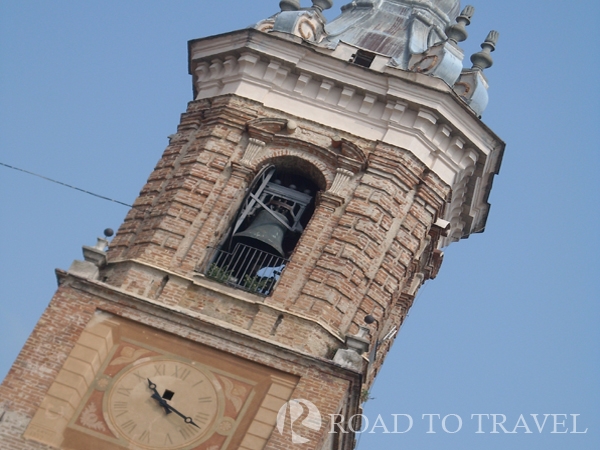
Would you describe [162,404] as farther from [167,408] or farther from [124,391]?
[124,391]

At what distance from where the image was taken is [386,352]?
3055 centimetres

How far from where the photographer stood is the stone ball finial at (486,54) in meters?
29.0

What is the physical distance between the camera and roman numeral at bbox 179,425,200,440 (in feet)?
80.2

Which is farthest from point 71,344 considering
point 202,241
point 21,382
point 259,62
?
point 259,62

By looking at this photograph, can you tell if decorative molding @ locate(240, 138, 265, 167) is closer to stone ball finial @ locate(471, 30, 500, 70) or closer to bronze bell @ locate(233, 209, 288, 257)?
bronze bell @ locate(233, 209, 288, 257)

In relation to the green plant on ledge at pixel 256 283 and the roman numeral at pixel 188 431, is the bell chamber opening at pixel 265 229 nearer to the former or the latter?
the green plant on ledge at pixel 256 283

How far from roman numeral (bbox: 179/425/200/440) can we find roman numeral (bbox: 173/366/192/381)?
737 millimetres

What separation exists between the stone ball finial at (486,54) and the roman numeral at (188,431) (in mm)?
8407

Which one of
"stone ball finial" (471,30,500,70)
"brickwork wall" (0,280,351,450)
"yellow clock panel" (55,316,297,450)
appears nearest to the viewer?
Result: "brickwork wall" (0,280,351,450)

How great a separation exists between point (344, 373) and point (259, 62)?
579 cm

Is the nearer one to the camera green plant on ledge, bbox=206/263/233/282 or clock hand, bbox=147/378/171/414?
clock hand, bbox=147/378/171/414

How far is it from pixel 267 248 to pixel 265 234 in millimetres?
270

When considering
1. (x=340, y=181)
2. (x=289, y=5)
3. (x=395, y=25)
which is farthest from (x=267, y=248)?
(x=395, y=25)

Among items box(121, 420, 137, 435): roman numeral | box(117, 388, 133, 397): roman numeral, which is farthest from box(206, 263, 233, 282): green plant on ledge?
box(121, 420, 137, 435): roman numeral
